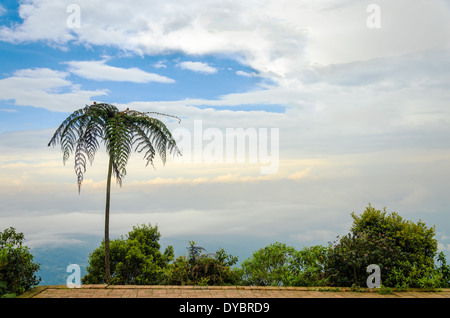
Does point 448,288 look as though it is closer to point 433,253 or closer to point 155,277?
point 433,253

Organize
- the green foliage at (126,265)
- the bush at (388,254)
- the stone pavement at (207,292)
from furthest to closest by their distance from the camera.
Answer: the green foliage at (126,265) → the bush at (388,254) → the stone pavement at (207,292)

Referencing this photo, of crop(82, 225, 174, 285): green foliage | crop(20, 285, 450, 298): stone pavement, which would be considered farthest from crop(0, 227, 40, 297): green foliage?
crop(82, 225, 174, 285): green foliage

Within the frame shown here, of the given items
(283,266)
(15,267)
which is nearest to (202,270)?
(283,266)

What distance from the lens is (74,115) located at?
27.5 ft

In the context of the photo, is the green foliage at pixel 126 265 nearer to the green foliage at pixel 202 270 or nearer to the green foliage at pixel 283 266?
the green foliage at pixel 202 270

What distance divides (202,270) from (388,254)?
13.5 feet

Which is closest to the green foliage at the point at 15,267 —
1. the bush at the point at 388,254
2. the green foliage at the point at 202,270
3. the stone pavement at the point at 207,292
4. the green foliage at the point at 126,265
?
the stone pavement at the point at 207,292

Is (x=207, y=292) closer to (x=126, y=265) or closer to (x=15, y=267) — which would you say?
(x=15, y=267)

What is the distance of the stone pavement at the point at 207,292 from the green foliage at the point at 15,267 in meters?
0.22

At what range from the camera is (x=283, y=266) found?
8273mm

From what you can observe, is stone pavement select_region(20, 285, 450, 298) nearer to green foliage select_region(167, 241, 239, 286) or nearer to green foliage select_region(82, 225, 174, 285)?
green foliage select_region(167, 241, 239, 286)

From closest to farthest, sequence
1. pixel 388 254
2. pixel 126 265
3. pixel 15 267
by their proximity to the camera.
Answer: pixel 15 267, pixel 388 254, pixel 126 265

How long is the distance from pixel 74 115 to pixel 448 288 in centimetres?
920

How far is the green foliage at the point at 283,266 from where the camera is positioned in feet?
25.9
